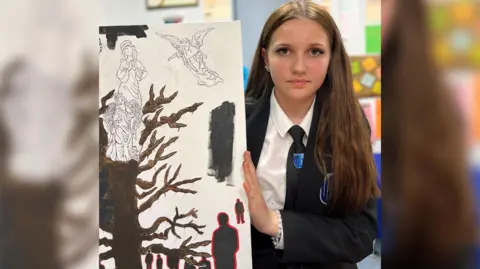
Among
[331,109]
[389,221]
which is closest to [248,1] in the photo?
[331,109]

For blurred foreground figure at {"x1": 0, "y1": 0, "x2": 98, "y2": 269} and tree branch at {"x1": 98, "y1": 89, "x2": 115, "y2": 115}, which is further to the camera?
tree branch at {"x1": 98, "y1": 89, "x2": 115, "y2": 115}

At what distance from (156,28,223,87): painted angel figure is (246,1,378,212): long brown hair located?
120 mm

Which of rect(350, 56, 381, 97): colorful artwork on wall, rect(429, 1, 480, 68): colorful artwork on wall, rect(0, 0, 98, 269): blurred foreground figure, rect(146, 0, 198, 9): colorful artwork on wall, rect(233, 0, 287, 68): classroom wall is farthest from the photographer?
rect(350, 56, 381, 97): colorful artwork on wall

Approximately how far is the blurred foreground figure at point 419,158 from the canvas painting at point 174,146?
0.96ft

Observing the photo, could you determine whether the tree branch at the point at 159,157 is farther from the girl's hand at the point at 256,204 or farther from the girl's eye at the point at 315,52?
the girl's eye at the point at 315,52

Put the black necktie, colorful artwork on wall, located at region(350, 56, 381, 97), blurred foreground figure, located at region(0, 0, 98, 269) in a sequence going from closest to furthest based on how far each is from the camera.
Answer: blurred foreground figure, located at region(0, 0, 98, 269)
the black necktie
colorful artwork on wall, located at region(350, 56, 381, 97)

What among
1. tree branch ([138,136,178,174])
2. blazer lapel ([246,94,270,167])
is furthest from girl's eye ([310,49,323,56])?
tree branch ([138,136,178,174])

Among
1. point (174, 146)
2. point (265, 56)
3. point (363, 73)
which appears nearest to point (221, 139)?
point (174, 146)

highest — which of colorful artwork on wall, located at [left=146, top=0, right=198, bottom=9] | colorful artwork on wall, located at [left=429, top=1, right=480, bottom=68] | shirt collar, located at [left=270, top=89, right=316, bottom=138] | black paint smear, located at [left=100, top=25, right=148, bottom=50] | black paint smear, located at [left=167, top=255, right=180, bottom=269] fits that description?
colorful artwork on wall, located at [left=146, top=0, right=198, bottom=9]

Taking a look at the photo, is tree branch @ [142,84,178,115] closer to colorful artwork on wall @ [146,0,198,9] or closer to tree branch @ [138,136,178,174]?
tree branch @ [138,136,178,174]

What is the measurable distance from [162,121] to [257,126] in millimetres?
151

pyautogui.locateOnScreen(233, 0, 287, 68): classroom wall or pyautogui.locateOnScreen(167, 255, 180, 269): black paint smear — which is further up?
pyautogui.locateOnScreen(233, 0, 287, 68): classroom wall

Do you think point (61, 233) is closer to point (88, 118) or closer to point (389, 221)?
point (88, 118)

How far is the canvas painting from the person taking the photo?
57 cm
